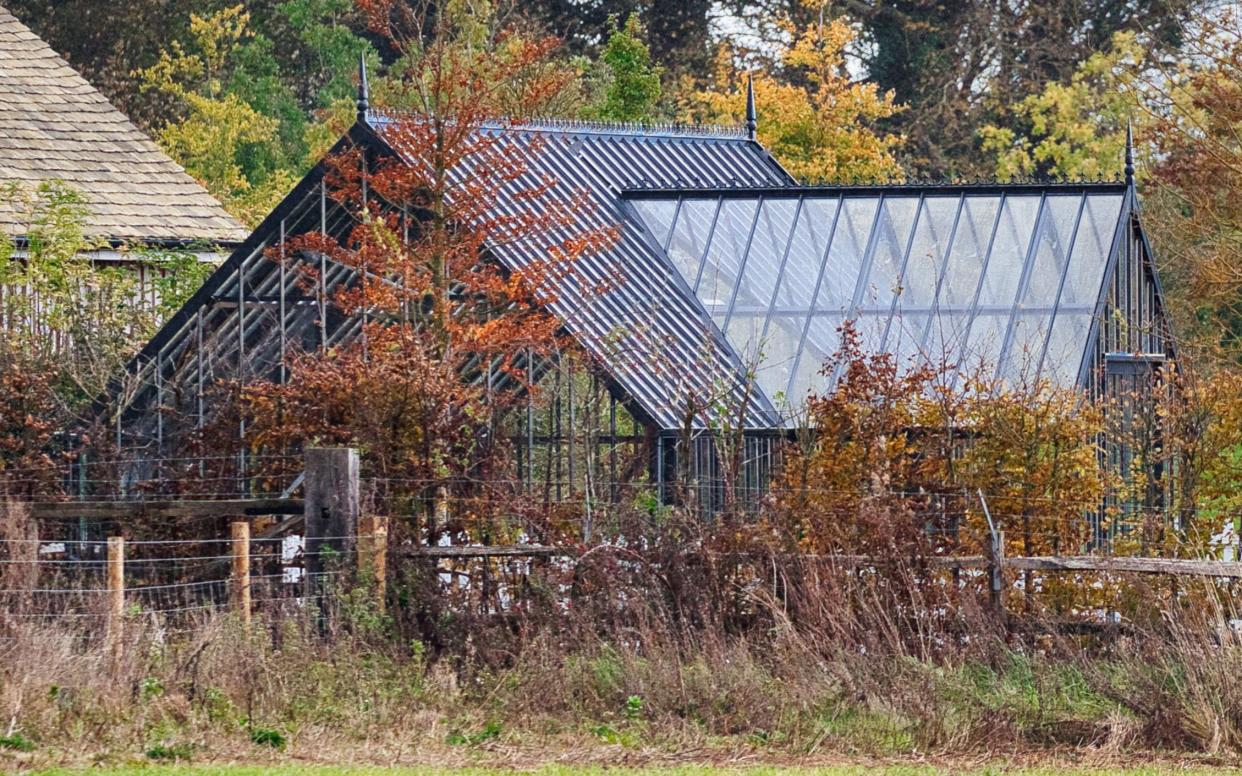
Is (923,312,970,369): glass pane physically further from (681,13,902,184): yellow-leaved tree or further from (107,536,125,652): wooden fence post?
(681,13,902,184): yellow-leaved tree

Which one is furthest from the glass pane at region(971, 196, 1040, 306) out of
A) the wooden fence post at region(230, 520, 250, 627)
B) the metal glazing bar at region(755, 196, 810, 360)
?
the wooden fence post at region(230, 520, 250, 627)

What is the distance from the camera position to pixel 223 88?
43.2 meters

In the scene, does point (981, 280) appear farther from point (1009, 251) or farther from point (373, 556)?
point (373, 556)

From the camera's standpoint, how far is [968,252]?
2127 centimetres

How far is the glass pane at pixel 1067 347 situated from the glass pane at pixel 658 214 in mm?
4440

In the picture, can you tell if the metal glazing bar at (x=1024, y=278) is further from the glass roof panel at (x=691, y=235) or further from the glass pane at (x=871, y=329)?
the glass roof panel at (x=691, y=235)

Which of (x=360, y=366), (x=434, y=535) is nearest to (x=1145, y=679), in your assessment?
(x=434, y=535)

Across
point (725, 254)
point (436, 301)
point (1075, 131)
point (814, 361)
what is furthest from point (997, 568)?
point (1075, 131)

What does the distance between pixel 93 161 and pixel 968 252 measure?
13079 mm

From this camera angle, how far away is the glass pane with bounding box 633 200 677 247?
22.5 meters

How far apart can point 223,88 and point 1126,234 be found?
2611 centimetres

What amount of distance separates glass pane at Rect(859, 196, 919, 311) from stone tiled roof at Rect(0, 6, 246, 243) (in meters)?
9.99

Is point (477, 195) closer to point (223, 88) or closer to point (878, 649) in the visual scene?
point (878, 649)

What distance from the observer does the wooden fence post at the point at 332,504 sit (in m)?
13.6
